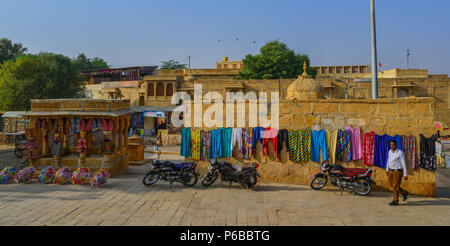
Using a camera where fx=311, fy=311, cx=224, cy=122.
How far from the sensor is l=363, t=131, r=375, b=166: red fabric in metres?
8.79

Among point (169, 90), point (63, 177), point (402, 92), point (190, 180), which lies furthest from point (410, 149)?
point (169, 90)

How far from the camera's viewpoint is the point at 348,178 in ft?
27.8

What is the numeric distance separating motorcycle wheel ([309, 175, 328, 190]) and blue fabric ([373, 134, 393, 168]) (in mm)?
1460

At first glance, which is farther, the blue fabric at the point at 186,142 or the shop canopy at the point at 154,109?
the shop canopy at the point at 154,109

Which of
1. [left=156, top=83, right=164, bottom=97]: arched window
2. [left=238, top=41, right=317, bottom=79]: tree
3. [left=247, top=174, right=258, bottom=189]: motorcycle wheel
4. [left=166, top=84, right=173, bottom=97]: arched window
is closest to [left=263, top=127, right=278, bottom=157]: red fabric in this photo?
[left=247, top=174, right=258, bottom=189]: motorcycle wheel

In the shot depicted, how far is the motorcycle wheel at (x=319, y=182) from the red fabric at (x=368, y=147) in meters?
1.25

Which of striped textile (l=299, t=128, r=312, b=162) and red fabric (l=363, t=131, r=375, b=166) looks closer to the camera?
red fabric (l=363, t=131, r=375, b=166)

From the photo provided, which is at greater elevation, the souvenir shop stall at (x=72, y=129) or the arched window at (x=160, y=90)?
the arched window at (x=160, y=90)

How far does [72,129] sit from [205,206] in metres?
6.76

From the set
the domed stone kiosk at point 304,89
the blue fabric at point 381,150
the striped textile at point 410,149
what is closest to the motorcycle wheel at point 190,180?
the blue fabric at point 381,150

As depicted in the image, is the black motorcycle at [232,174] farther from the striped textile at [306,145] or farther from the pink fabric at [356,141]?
the pink fabric at [356,141]

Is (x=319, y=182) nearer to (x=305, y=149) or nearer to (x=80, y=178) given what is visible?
(x=305, y=149)

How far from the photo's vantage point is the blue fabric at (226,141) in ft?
31.7

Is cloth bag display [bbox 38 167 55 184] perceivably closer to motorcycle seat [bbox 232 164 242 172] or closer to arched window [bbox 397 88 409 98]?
motorcycle seat [bbox 232 164 242 172]
